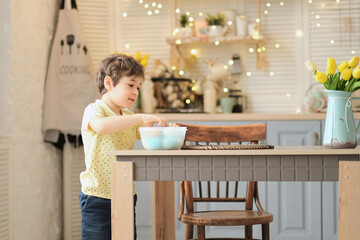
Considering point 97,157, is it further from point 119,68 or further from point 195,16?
point 195,16

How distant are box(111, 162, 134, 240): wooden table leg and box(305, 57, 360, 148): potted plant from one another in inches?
26.7

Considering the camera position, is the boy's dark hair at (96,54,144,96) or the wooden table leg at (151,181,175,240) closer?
the boy's dark hair at (96,54,144,96)

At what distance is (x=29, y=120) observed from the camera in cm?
337

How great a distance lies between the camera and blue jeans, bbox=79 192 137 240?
1946 millimetres

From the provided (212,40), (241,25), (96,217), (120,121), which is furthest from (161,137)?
(241,25)

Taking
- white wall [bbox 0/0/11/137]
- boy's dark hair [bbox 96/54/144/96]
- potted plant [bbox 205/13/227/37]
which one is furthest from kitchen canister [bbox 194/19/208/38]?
boy's dark hair [bbox 96/54/144/96]

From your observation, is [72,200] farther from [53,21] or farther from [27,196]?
[53,21]

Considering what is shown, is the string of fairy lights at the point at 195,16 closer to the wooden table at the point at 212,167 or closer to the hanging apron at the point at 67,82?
the hanging apron at the point at 67,82

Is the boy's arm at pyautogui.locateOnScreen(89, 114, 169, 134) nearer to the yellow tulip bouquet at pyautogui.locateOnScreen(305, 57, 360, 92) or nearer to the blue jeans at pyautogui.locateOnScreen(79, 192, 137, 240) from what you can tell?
the blue jeans at pyautogui.locateOnScreen(79, 192, 137, 240)

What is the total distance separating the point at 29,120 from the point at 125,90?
5.07ft

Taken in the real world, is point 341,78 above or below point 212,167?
above

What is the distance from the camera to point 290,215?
11.4 ft

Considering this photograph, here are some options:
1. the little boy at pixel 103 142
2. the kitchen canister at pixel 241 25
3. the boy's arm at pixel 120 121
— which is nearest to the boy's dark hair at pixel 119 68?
the little boy at pixel 103 142

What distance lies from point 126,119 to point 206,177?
33 cm
